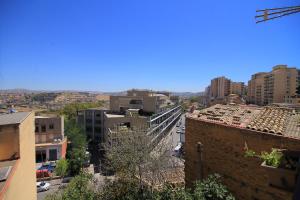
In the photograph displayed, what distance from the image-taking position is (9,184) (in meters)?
6.54

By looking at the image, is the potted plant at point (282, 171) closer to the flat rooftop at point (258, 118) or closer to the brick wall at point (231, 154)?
the brick wall at point (231, 154)

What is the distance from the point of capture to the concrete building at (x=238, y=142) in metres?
5.21

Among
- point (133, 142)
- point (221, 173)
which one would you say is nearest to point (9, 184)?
point (133, 142)

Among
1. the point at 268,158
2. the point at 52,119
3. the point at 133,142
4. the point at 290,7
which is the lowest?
the point at 52,119

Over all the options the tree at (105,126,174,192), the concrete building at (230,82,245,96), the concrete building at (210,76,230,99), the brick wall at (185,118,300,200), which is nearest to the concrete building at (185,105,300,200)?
the brick wall at (185,118,300,200)

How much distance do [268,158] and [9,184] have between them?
7204 millimetres

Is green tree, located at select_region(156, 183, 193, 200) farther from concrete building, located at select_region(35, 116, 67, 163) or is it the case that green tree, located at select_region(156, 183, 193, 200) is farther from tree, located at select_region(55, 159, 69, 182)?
concrete building, located at select_region(35, 116, 67, 163)

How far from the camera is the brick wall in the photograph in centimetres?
517

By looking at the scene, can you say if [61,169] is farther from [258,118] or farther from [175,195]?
[258,118]

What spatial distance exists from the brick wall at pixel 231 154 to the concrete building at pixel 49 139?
29734 millimetres

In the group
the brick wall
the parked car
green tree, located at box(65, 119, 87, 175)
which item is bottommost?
the parked car

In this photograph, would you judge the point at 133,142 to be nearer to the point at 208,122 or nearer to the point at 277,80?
the point at 208,122

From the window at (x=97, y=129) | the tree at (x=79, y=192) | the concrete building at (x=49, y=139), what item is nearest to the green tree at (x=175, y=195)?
the tree at (x=79, y=192)

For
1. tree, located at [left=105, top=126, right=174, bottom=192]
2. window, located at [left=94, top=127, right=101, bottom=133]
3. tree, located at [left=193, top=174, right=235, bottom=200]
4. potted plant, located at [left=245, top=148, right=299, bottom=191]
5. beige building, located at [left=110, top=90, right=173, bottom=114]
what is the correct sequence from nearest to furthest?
potted plant, located at [left=245, top=148, right=299, bottom=191] → tree, located at [left=193, top=174, right=235, bottom=200] → tree, located at [left=105, top=126, right=174, bottom=192] → beige building, located at [left=110, top=90, right=173, bottom=114] → window, located at [left=94, top=127, right=101, bottom=133]
